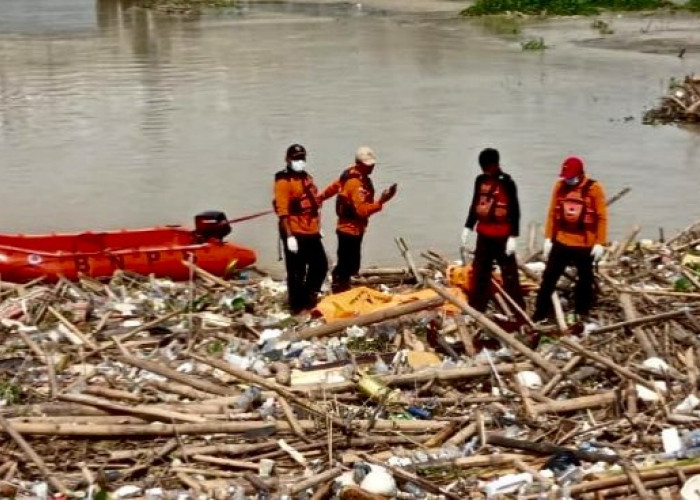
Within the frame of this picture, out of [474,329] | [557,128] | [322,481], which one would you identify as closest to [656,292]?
[474,329]

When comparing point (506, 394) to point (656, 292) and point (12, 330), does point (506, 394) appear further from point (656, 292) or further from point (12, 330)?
point (12, 330)

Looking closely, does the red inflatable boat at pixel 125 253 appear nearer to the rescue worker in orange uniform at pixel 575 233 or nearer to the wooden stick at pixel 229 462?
the rescue worker in orange uniform at pixel 575 233

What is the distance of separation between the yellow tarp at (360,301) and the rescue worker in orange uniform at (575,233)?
87 cm

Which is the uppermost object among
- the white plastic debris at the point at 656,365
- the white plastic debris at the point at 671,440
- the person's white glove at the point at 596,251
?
the person's white glove at the point at 596,251

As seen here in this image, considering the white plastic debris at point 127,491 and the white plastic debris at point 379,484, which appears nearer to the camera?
the white plastic debris at point 379,484

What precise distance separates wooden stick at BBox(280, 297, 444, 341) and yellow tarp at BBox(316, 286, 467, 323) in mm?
421

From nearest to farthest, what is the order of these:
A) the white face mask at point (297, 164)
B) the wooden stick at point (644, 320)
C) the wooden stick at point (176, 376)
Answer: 1. the wooden stick at point (176, 376)
2. the wooden stick at point (644, 320)
3. the white face mask at point (297, 164)

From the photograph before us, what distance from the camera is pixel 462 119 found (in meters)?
23.2

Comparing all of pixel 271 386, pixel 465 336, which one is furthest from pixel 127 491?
pixel 465 336

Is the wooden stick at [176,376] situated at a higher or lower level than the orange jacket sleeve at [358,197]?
lower

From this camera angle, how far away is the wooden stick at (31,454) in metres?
6.30

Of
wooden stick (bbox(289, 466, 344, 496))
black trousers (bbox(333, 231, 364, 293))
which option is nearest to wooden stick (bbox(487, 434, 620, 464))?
wooden stick (bbox(289, 466, 344, 496))

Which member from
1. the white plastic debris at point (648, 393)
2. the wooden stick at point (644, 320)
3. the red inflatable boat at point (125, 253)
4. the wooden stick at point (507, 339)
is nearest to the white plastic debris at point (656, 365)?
the white plastic debris at point (648, 393)

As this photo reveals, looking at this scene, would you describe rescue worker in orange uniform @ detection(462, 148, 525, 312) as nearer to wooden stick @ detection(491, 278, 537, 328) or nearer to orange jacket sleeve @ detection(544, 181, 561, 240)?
wooden stick @ detection(491, 278, 537, 328)
